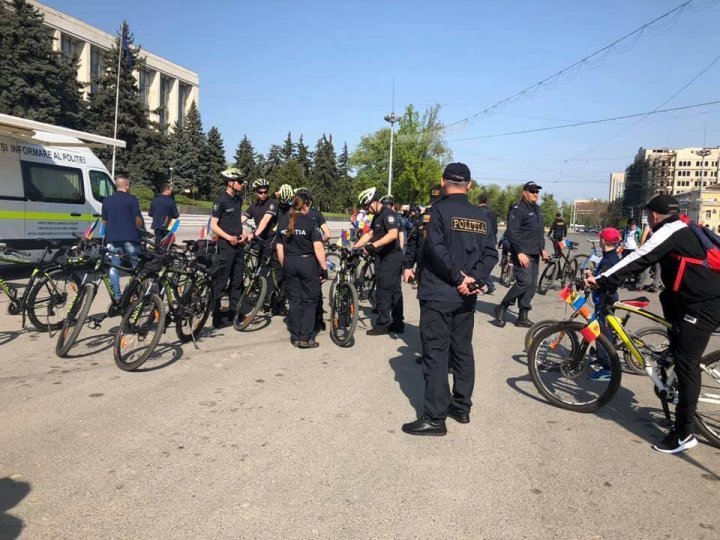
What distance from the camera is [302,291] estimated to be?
21.4 ft

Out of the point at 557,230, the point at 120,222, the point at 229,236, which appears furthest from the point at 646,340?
the point at 557,230

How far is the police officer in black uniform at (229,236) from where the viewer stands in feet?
Answer: 23.5

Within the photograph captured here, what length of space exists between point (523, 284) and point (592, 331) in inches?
147

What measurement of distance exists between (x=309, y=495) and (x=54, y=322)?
201 inches

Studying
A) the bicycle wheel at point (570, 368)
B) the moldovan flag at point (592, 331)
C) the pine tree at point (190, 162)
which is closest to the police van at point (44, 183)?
the bicycle wheel at point (570, 368)

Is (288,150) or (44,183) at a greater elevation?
(288,150)

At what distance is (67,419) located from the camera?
4.10m

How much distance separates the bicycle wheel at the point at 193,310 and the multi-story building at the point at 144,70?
5094 centimetres

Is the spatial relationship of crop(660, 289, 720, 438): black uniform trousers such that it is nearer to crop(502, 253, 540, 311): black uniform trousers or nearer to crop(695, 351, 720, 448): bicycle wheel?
crop(695, 351, 720, 448): bicycle wheel

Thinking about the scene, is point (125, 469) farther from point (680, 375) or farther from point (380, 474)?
point (680, 375)

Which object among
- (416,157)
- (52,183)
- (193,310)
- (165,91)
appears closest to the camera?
(193,310)

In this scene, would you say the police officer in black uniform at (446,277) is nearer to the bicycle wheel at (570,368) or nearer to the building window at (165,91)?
the bicycle wheel at (570,368)

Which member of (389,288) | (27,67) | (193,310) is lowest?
(193,310)

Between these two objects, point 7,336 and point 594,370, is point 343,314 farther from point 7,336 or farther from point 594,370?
point 7,336
